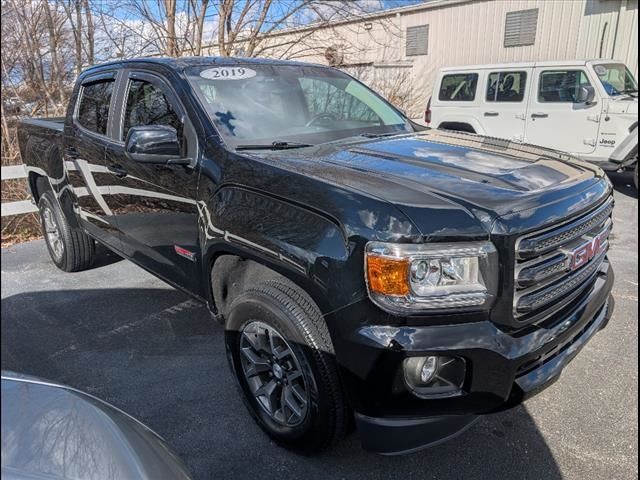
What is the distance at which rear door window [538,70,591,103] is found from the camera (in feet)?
29.9

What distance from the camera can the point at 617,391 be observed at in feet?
10.2

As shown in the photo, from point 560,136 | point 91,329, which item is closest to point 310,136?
point 91,329

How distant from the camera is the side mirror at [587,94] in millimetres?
8750

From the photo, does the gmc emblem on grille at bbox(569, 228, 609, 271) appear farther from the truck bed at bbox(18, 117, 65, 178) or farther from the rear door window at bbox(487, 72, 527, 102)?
the rear door window at bbox(487, 72, 527, 102)

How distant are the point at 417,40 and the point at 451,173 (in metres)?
16.1

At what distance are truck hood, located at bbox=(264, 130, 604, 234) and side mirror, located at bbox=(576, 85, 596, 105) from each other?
21.8 ft

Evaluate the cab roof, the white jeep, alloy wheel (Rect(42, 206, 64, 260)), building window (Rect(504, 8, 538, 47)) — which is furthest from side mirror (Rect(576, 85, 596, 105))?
alloy wheel (Rect(42, 206, 64, 260))

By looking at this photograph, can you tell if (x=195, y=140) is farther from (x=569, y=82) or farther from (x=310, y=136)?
(x=569, y=82)

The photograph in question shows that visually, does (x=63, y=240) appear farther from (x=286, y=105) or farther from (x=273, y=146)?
(x=273, y=146)

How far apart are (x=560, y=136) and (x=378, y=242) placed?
875cm

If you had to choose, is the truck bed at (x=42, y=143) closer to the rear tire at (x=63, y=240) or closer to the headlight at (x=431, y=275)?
the rear tire at (x=63, y=240)

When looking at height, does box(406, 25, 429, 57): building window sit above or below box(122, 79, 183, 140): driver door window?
above

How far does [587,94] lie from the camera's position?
8.77 metres

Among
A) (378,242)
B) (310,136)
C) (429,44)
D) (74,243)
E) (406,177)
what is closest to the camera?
(378,242)
